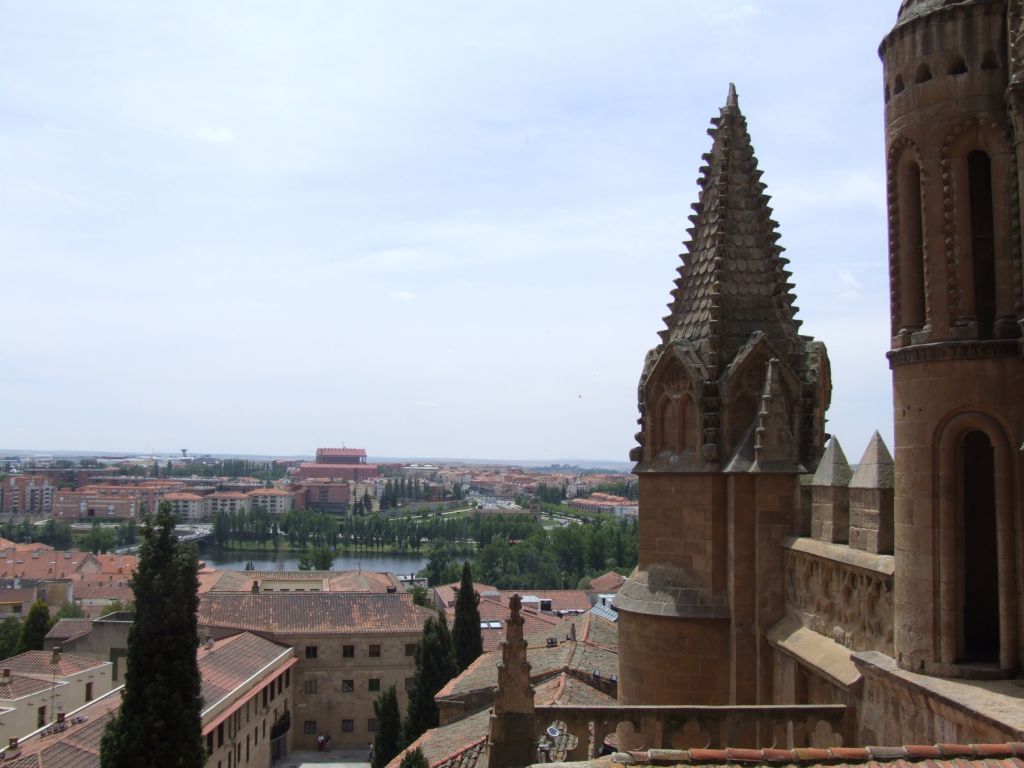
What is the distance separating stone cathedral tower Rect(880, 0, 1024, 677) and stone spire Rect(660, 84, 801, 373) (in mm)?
3771

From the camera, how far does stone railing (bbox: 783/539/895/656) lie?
31.6ft

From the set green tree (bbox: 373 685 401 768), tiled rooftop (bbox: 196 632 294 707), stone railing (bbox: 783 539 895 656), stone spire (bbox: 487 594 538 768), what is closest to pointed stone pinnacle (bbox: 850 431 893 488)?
stone railing (bbox: 783 539 895 656)

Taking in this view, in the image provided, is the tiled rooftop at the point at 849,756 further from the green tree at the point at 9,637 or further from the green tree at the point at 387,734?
the green tree at the point at 9,637

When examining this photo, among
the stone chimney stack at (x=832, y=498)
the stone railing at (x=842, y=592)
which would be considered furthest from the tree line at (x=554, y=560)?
the stone chimney stack at (x=832, y=498)

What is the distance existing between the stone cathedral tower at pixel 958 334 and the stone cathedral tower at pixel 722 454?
3.14m

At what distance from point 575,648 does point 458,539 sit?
161 metres

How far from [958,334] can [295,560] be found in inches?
6886

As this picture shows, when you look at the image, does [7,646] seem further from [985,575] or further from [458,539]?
[458,539]

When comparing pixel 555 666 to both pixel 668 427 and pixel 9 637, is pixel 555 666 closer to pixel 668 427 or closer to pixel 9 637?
pixel 668 427

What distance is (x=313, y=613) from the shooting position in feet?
180

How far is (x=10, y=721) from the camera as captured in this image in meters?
38.5

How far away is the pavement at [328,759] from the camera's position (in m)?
47.2

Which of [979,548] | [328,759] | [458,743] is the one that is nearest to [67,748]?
[458,743]

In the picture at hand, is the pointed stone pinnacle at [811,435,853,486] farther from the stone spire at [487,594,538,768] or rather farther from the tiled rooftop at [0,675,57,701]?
the tiled rooftop at [0,675,57,701]
